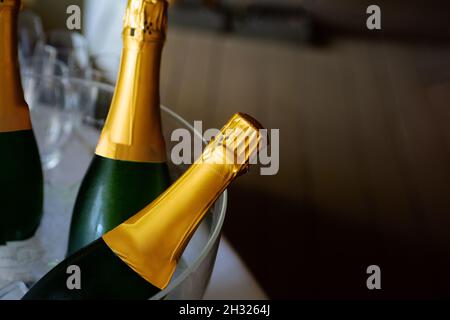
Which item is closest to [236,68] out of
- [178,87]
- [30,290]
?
[178,87]

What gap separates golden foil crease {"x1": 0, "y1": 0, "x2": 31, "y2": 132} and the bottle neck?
0.20 feet

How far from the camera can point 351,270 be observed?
1232 mm

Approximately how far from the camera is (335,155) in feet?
5.26

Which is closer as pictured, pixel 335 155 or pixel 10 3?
pixel 10 3

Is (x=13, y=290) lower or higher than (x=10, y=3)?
lower

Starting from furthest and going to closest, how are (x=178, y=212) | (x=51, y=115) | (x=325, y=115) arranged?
(x=325, y=115), (x=51, y=115), (x=178, y=212)

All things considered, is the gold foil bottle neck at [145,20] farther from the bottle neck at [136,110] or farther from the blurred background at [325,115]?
the blurred background at [325,115]

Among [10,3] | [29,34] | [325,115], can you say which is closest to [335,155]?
[325,115]

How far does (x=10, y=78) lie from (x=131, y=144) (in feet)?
0.30

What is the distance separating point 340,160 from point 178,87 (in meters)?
0.58

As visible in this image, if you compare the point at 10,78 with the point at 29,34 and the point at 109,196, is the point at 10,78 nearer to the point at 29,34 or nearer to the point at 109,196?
the point at 109,196

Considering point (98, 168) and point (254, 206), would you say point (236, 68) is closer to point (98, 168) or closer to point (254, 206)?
point (254, 206)

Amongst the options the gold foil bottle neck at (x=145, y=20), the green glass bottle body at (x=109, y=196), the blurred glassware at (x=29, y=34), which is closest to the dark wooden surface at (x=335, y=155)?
the blurred glassware at (x=29, y=34)

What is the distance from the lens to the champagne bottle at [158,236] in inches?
11.4
